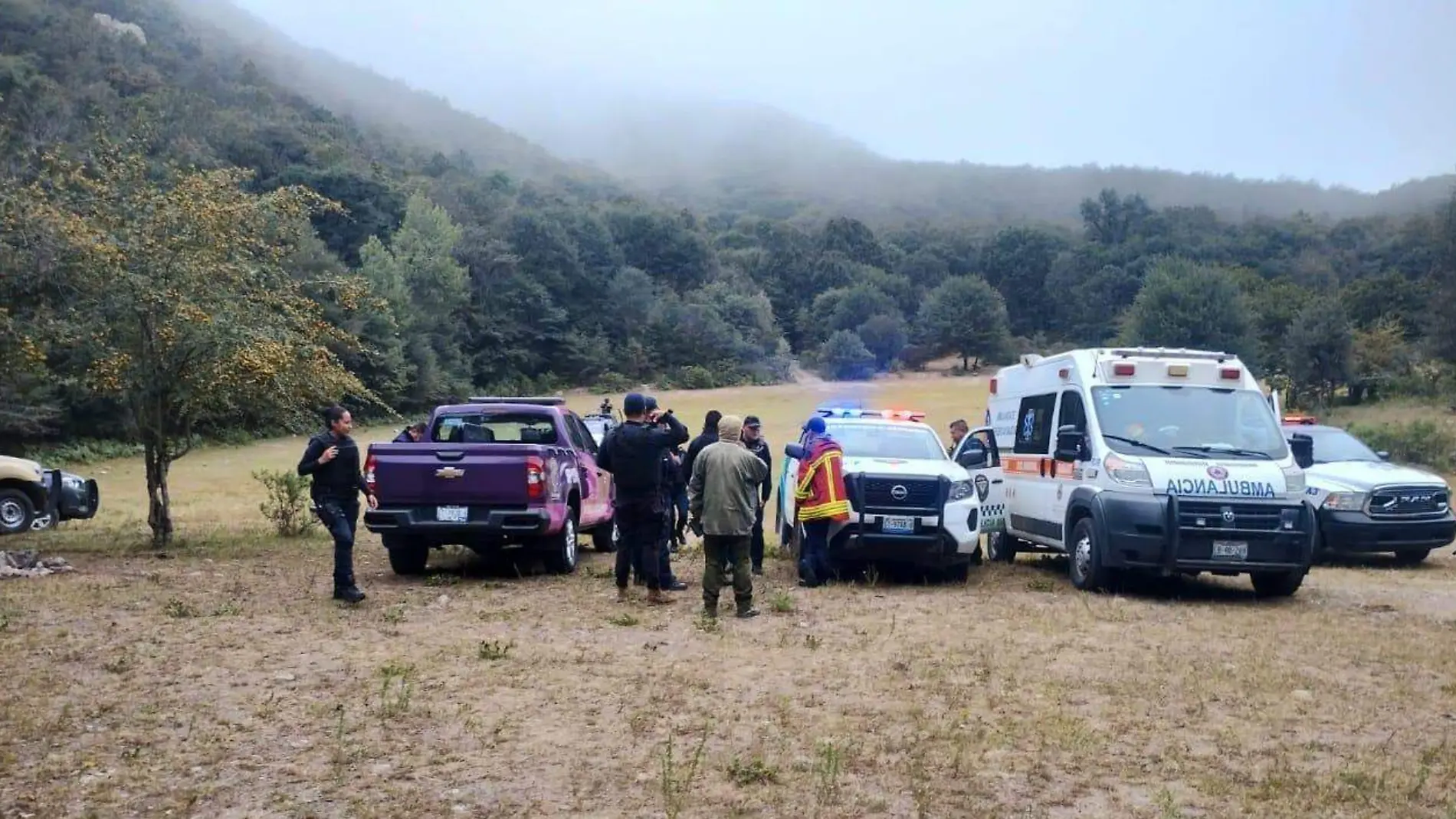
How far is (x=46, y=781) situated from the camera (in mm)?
5098

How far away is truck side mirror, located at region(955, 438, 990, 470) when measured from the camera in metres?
12.8

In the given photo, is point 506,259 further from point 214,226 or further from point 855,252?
point 214,226

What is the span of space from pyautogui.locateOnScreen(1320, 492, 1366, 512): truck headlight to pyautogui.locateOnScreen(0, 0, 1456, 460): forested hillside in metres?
12.2

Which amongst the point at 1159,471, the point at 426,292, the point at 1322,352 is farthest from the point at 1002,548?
the point at 426,292

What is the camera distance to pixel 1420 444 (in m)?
29.1

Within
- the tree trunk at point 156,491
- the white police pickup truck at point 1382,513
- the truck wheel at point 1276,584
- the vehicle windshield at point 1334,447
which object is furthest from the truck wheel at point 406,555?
the vehicle windshield at point 1334,447

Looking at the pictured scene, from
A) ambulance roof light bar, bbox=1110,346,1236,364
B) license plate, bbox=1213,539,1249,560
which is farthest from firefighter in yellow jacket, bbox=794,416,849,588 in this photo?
license plate, bbox=1213,539,1249,560

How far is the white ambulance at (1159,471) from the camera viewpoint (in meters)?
10.5

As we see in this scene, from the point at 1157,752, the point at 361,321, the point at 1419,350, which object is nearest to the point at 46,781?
the point at 1157,752

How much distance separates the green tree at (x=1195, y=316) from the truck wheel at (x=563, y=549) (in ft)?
175

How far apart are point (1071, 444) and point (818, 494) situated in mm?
2701

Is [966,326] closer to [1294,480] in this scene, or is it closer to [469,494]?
[1294,480]

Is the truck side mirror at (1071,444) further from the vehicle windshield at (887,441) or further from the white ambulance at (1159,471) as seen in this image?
the vehicle windshield at (887,441)

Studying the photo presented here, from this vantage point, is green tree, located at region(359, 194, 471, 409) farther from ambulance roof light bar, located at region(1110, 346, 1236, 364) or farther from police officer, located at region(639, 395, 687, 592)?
ambulance roof light bar, located at region(1110, 346, 1236, 364)
